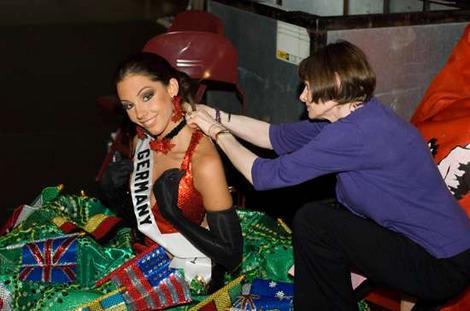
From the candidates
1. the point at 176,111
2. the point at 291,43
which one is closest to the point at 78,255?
the point at 176,111

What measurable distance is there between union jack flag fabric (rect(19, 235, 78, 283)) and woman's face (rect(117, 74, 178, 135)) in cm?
77

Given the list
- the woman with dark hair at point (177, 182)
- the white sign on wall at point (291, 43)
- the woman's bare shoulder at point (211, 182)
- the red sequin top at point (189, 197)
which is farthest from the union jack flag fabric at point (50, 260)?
the white sign on wall at point (291, 43)

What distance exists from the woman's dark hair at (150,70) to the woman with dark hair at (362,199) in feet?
1.07

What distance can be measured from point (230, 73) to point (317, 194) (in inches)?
37.4

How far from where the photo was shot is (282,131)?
12.6ft

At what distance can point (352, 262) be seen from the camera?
336cm

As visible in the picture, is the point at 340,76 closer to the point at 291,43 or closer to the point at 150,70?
the point at 150,70

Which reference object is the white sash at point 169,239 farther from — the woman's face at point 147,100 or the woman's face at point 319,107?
the woman's face at point 319,107

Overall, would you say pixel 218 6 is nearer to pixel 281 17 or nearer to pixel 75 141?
pixel 281 17

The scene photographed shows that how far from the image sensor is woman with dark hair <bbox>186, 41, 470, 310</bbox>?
321cm

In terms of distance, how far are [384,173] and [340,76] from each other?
0.39m

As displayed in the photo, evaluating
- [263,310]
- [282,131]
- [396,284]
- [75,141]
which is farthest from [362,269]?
[75,141]

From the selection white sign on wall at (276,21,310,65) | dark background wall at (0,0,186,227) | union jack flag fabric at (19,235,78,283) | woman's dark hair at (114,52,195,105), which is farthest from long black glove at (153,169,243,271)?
dark background wall at (0,0,186,227)

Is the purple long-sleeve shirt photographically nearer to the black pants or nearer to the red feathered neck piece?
the black pants
